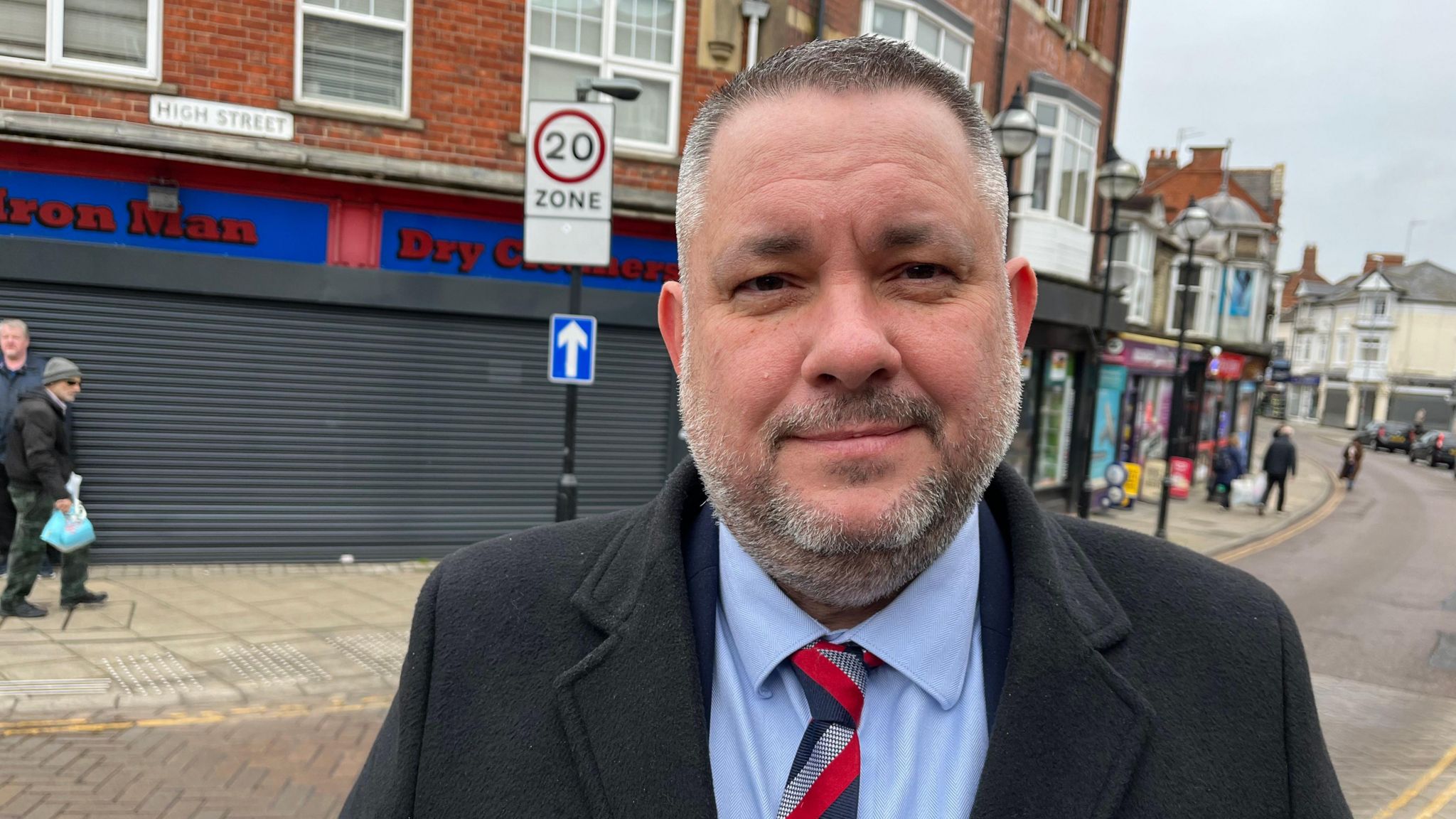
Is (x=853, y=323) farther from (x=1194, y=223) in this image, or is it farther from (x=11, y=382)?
(x=1194, y=223)

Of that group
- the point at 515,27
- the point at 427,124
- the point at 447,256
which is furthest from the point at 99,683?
the point at 515,27

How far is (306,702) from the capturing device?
5934 mm

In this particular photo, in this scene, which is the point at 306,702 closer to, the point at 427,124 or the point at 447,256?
the point at 447,256

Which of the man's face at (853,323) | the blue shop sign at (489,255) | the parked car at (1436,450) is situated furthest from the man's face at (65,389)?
the parked car at (1436,450)

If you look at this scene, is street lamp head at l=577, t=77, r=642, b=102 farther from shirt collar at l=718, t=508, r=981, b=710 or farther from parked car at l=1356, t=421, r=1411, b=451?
parked car at l=1356, t=421, r=1411, b=451

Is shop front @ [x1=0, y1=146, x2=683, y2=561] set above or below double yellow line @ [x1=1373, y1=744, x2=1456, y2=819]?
above

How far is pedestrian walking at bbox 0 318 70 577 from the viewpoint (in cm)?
802

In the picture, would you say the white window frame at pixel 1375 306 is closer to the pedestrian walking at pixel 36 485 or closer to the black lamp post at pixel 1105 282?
the black lamp post at pixel 1105 282

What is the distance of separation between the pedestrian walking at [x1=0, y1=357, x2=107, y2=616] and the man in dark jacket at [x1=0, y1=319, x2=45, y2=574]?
3.24ft

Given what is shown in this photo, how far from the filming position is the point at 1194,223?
13.5 m

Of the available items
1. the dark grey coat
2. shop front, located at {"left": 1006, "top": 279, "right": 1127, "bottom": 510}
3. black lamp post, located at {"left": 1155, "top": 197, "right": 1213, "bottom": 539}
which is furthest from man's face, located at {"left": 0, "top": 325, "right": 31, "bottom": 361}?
black lamp post, located at {"left": 1155, "top": 197, "right": 1213, "bottom": 539}

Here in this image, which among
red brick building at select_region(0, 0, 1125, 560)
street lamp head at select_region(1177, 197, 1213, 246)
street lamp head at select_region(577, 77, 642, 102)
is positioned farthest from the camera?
street lamp head at select_region(1177, 197, 1213, 246)

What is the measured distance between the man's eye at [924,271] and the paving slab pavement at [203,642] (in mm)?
5917

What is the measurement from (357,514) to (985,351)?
954 cm
